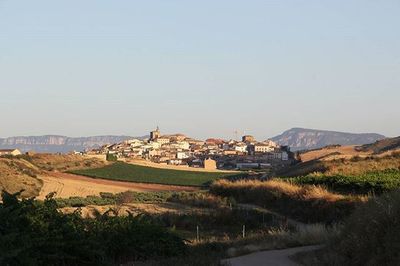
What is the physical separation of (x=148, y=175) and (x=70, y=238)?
88651 mm

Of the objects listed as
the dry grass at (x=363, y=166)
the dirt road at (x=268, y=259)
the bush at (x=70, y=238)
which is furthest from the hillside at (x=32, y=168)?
the dry grass at (x=363, y=166)

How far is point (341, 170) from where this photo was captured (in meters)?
50.7

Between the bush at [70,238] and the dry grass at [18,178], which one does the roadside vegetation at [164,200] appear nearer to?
the dry grass at [18,178]

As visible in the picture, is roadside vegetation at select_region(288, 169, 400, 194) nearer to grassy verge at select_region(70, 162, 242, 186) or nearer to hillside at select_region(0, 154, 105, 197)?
hillside at select_region(0, 154, 105, 197)

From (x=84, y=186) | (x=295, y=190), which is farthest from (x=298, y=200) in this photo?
(x=84, y=186)

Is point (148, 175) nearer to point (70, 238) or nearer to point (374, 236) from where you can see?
point (70, 238)

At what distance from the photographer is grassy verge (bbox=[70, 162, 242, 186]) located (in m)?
92.2

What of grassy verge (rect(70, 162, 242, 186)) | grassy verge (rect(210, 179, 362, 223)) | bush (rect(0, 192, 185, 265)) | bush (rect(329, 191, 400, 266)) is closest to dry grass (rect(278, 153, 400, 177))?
grassy verge (rect(210, 179, 362, 223))

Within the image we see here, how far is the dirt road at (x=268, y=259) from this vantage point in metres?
14.7

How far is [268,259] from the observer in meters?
15.5

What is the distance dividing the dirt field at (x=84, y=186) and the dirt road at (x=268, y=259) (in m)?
50.9

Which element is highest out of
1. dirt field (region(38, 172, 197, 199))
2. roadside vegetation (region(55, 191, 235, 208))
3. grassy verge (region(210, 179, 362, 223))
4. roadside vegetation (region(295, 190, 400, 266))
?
roadside vegetation (region(295, 190, 400, 266))

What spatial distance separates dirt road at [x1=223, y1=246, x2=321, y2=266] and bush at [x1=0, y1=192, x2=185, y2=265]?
78.0 inches

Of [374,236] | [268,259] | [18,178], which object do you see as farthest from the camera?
[18,178]
